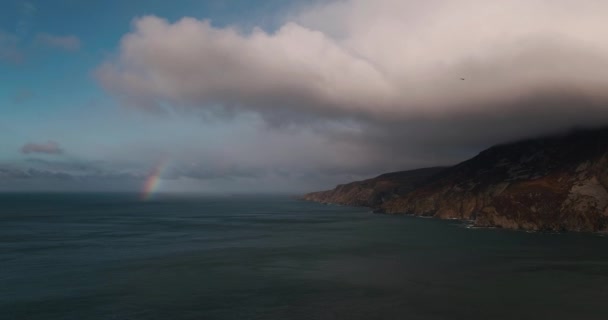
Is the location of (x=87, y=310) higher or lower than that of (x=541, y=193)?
lower

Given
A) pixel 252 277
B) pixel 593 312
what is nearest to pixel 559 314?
pixel 593 312

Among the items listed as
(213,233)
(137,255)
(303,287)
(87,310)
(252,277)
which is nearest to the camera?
(87,310)

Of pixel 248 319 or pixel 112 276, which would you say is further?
pixel 112 276

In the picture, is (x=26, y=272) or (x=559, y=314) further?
(x=26, y=272)

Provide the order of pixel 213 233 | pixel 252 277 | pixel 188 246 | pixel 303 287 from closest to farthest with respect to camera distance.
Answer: pixel 303 287 < pixel 252 277 < pixel 188 246 < pixel 213 233

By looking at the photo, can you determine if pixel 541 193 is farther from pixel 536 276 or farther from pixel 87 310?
pixel 87 310

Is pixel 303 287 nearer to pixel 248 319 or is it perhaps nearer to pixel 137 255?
pixel 248 319

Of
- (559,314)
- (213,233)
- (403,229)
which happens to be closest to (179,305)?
(559,314)
